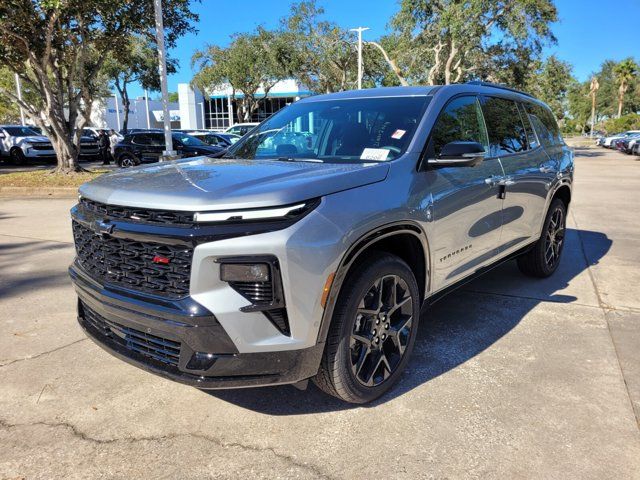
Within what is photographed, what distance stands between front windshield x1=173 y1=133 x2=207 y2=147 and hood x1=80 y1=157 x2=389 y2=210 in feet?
52.1

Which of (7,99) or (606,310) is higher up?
(7,99)

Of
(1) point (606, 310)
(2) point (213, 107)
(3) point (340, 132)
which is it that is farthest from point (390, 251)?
(2) point (213, 107)

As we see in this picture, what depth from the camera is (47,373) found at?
3.49m

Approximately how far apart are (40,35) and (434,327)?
14530 millimetres

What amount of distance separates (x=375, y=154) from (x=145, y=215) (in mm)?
1499

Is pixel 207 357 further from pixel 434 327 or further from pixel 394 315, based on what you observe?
pixel 434 327

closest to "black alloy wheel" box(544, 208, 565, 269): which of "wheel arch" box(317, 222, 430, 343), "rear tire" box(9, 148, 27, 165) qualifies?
"wheel arch" box(317, 222, 430, 343)

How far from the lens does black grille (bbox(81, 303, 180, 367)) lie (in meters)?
2.52

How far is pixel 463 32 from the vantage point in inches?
877

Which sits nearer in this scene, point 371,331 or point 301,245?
point 301,245

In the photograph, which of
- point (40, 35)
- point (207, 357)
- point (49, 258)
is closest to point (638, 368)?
point (207, 357)

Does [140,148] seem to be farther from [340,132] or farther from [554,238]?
[340,132]

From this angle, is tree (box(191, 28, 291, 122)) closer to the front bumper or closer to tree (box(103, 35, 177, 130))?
tree (box(103, 35, 177, 130))

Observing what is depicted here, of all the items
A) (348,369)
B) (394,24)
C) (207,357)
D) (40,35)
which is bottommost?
(348,369)
